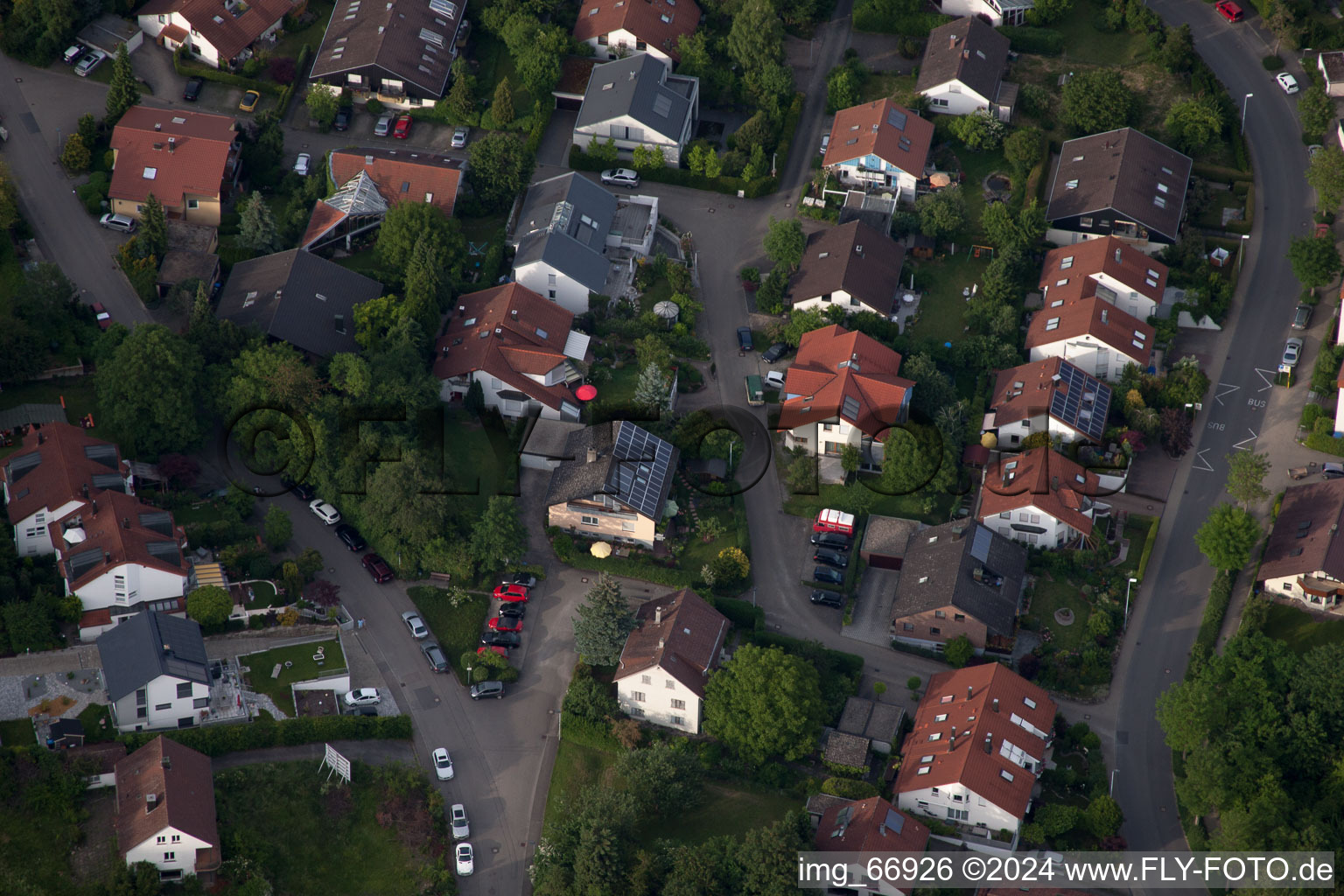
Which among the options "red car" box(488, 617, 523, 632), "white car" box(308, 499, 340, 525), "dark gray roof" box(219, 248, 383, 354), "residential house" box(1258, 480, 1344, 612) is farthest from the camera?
"dark gray roof" box(219, 248, 383, 354)

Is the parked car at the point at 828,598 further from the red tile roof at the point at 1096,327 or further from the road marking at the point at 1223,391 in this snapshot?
the road marking at the point at 1223,391

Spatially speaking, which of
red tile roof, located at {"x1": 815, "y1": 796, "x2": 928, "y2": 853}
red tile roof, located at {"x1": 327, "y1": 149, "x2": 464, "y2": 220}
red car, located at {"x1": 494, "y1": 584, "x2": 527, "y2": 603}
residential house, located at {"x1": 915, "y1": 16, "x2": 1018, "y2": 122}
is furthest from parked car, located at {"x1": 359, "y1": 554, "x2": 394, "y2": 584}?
residential house, located at {"x1": 915, "y1": 16, "x2": 1018, "y2": 122}

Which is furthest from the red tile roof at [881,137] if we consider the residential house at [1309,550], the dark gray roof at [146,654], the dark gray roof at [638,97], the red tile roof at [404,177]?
the dark gray roof at [146,654]

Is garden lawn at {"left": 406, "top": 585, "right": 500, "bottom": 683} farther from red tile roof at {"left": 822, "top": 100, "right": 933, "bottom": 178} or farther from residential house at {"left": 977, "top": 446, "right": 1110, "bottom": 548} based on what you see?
red tile roof at {"left": 822, "top": 100, "right": 933, "bottom": 178}

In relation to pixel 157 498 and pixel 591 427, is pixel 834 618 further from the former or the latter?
pixel 157 498

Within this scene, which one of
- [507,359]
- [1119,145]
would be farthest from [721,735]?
[1119,145]

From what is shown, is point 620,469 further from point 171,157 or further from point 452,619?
point 171,157

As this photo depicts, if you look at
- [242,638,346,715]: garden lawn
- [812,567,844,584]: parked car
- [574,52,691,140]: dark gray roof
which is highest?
[574,52,691,140]: dark gray roof

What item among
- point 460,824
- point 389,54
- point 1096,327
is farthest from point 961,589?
point 389,54
